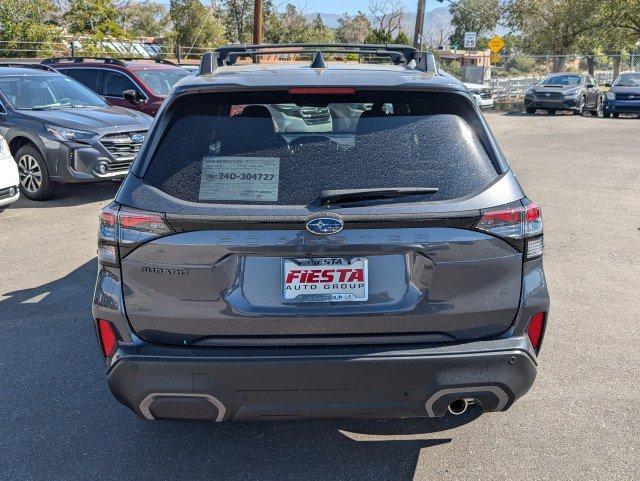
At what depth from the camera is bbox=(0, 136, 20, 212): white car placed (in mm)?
8430

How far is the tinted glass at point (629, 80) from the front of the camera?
86.1ft

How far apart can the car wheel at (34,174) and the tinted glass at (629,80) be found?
22729mm

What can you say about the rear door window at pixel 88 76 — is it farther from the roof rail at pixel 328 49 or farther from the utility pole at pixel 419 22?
the utility pole at pixel 419 22

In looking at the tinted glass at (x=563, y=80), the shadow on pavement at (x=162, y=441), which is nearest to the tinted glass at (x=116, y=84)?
the shadow on pavement at (x=162, y=441)

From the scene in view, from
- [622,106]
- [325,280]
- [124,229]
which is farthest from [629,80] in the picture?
[124,229]

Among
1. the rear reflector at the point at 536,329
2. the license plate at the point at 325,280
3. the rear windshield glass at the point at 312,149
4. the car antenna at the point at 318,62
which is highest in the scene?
the car antenna at the point at 318,62

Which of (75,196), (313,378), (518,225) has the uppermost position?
(518,225)

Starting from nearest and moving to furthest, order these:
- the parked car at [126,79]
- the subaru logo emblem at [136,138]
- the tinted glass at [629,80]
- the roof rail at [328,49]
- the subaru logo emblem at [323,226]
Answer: the subaru logo emblem at [323,226]
the roof rail at [328,49]
the subaru logo emblem at [136,138]
the parked car at [126,79]
the tinted glass at [629,80]

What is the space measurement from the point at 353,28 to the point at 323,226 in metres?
69.8

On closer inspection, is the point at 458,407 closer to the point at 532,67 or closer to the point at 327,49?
the point at 327,49

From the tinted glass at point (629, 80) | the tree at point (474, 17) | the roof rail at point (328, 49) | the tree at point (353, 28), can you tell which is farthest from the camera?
the tree at point (353, 28)

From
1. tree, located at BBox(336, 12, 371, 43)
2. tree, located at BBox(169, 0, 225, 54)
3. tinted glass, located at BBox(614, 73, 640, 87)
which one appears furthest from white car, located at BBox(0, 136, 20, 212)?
tree, located at BBox(336, 12, 371, 43)

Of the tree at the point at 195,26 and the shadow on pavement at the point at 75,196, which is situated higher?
the tree at the point at 195,26

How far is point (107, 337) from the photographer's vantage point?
124 inches
